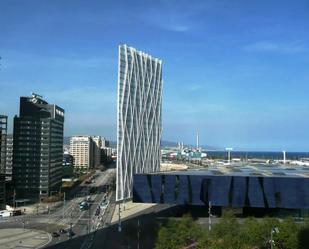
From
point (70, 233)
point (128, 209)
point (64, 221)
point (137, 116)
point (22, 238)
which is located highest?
point (137, 116)

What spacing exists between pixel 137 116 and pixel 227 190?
47.4 meters

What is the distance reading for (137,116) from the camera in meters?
138

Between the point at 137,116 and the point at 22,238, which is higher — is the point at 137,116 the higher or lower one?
the higher one

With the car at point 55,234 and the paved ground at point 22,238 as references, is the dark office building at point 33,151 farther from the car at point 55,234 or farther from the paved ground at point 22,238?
the car at point 55,234

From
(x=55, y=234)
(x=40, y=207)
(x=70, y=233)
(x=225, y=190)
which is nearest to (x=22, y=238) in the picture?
(x=55, y=234)

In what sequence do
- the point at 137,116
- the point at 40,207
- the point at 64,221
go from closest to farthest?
the point at 64,221 → the point at 40,207 → the point at 137,116

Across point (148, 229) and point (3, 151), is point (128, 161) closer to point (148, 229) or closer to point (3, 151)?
point (3, 151)

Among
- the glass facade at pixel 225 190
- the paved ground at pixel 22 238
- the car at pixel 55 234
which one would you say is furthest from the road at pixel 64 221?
the glass facade at pixel 225 190

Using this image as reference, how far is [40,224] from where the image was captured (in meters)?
99.5

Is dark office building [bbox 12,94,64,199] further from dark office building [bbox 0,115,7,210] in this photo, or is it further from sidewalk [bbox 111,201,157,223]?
sidewalk [bbox 111,201,157,223]

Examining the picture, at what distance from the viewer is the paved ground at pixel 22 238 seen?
77688mm

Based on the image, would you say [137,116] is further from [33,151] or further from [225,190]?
[225,190]

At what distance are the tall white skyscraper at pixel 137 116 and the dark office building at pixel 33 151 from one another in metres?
28.3

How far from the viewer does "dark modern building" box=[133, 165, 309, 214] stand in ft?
310
